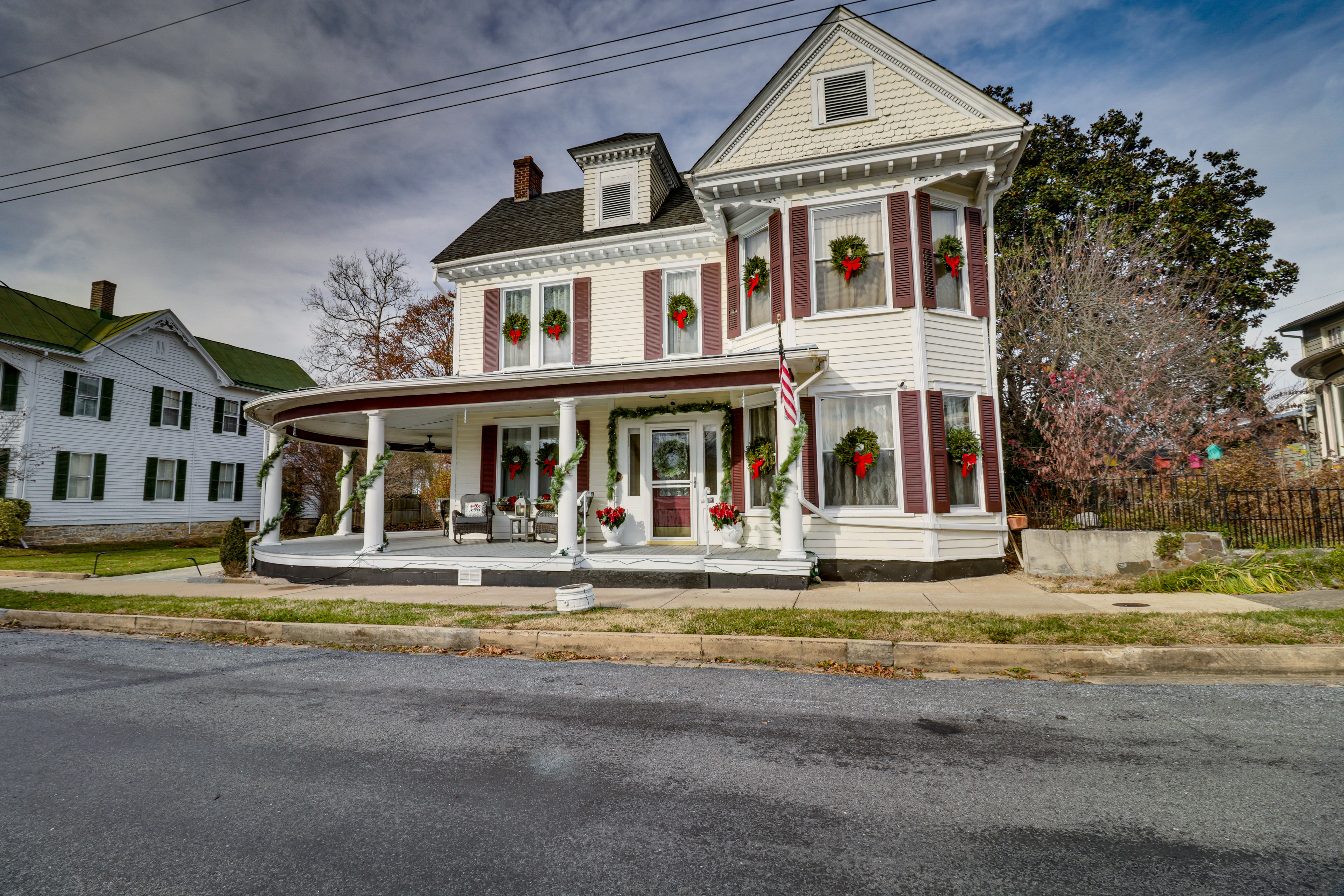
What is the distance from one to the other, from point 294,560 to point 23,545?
14113mm

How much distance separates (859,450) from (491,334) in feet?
27.3

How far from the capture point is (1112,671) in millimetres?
5273

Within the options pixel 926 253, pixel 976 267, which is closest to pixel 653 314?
pixel 926 253

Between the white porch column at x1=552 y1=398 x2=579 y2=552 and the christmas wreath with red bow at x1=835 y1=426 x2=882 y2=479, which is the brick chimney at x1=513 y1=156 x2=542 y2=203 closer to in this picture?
the white porch column at x1=552 y1=398 x2=579 y2=552

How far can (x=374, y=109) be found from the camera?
11344 mm

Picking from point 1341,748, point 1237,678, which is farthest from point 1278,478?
point 1341,748

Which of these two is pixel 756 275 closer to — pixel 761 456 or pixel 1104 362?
pixel 761 456

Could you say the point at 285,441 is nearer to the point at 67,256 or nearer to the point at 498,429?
the point at 498,429

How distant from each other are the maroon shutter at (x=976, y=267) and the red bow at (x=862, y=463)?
10.6ft

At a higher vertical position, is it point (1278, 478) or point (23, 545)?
point (1278, 478)

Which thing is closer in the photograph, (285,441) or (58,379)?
(285,441)

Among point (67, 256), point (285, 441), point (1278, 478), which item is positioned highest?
point (67, 256)

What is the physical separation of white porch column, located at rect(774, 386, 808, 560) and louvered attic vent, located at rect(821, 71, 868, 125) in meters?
5.37

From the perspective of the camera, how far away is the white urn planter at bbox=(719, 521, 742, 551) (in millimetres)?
10898
